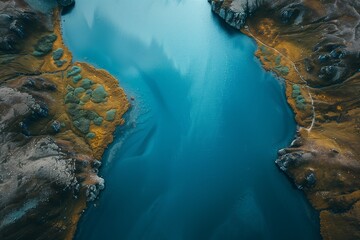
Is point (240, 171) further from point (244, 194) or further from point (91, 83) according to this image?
point (91, 83)

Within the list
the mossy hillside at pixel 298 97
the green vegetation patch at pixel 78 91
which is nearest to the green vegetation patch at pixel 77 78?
the green vegetation patch at pixel 78 91

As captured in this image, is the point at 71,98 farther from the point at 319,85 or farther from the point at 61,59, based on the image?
the point at 319,85

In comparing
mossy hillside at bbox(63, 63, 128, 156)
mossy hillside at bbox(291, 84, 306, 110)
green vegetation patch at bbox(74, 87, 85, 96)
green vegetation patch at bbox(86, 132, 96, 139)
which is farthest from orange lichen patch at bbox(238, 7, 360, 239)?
green vegetation patch at bbox(74, 87, 85, 96)

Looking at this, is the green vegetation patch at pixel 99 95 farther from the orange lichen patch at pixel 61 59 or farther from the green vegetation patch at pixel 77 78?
the orange lichen patch at pixel 61 59

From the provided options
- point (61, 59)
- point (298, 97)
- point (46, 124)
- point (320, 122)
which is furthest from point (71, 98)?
point (320, 122)

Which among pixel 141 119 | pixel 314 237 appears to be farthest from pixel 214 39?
pixel 314 237

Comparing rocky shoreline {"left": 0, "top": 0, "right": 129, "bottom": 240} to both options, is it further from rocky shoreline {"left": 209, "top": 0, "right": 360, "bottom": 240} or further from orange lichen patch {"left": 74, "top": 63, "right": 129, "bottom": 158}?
rocky shoreline {"left": 209, "top": 0, "right": 360, "bottom": 240}
